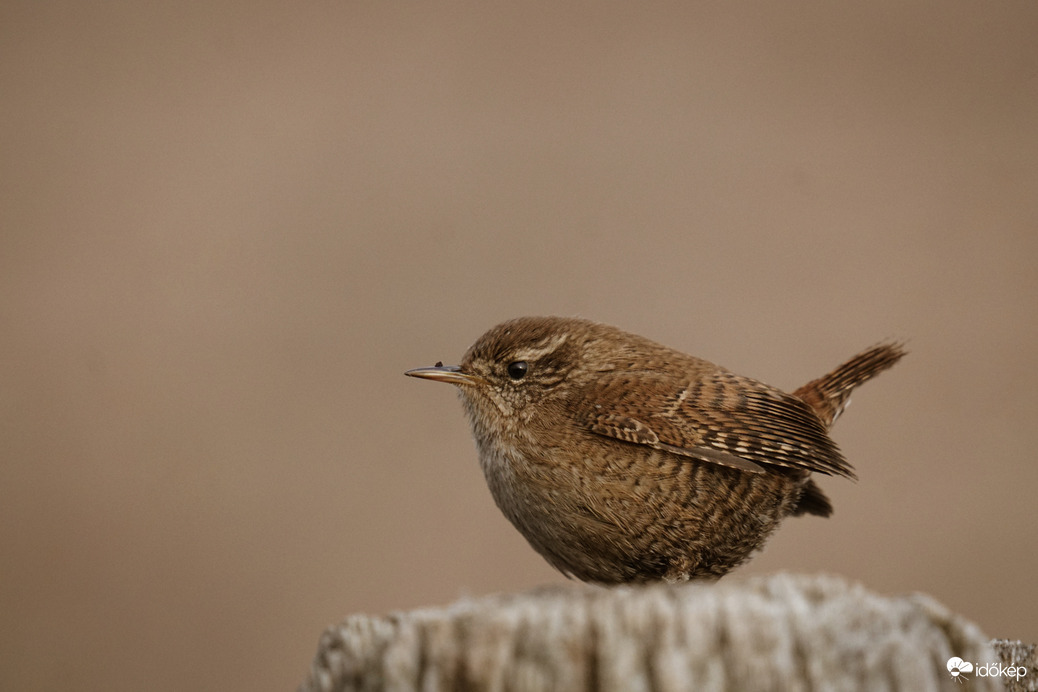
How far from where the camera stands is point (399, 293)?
7254 millimetres

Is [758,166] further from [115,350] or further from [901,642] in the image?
[901,642]

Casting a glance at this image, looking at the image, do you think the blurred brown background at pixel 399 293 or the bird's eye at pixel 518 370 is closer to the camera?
the bird's eye at pixel 518 370

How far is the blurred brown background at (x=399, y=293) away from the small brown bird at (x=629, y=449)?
1.95 m

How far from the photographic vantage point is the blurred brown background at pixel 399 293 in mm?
5953

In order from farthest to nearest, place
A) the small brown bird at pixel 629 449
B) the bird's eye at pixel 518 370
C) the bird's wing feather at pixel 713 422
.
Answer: the bird's eye at pixel 518 370, the bird's wing feather at pixel 713 422, the small brown bird at pixel 629 449

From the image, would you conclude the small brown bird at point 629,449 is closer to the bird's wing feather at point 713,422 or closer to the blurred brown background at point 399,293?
the bird's wing feather at point 713,422

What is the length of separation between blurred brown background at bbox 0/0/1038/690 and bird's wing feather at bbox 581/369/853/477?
76.1 inches

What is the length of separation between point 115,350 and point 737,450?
461cm

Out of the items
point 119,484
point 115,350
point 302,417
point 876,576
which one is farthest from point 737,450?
point 115,350

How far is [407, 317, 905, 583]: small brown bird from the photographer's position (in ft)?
11.0

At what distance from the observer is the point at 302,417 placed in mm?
6574

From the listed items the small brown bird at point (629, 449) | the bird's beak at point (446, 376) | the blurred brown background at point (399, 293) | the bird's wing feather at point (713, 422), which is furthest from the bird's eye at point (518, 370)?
the blurred brown background at point (399, 293)

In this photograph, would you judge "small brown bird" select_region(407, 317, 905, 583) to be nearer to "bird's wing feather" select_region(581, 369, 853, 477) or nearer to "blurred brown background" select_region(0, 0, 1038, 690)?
"bird's wing feather" select_region(581, 369, 853, 477)

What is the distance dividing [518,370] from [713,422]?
29.7 inches
